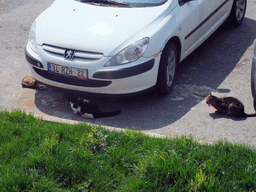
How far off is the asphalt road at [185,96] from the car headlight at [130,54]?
747mm

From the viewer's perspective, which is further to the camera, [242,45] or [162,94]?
[242,45]

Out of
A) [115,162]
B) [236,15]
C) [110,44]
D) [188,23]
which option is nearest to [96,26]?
[110,44]

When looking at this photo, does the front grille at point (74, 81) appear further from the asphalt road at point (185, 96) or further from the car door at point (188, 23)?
the car door at point (188, 23)

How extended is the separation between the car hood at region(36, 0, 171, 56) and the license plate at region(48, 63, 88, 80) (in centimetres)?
26

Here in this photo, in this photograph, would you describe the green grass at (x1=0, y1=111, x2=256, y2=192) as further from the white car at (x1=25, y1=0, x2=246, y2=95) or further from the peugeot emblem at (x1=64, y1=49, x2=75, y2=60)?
the peugeot emblem at (x1=64, y1=49, x2=75, y2=60)

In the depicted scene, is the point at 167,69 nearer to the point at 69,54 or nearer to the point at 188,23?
the point at 188,23

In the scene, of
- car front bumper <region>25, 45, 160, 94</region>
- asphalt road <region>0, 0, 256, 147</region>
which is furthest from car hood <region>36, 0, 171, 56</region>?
asphalt road <region>0, 0, 256, 147</region>

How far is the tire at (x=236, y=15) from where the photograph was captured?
7664 mm

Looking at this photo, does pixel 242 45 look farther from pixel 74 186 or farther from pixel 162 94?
pixel 74 186

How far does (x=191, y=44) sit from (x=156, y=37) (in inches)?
47.3

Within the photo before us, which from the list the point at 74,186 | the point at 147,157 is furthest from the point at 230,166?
the point at 74,186

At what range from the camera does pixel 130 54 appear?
4.92 m

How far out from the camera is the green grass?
136 inches

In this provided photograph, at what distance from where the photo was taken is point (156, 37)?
510 cm
